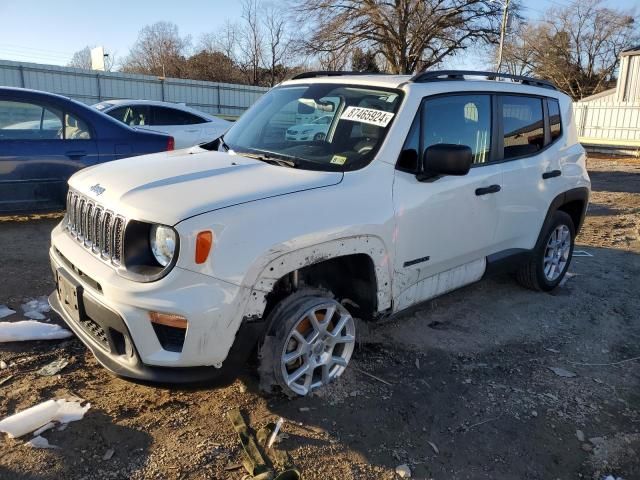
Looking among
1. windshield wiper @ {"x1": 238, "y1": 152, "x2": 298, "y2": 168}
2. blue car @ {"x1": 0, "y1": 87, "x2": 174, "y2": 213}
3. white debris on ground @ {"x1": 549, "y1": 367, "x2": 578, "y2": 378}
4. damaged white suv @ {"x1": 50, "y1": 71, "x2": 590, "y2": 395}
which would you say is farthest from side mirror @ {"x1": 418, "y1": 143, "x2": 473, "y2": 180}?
blue car @ {"x1": 0, "y1": 87, "x2": 174, "y2": 213}

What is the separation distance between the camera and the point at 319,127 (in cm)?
368

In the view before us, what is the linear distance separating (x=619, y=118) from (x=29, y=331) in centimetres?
2662

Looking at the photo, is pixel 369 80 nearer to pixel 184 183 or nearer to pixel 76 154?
pixel 184 183

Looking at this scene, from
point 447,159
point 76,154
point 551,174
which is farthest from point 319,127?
point 76,154

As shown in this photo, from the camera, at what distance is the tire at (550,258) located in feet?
16.4

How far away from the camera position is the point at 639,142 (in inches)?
881

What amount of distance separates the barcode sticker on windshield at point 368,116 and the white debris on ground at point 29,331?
2.48 metres

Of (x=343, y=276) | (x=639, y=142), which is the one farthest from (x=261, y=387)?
(x=639, y=142)

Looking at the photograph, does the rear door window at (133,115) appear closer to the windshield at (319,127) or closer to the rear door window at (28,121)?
the rear door window at (28,121)

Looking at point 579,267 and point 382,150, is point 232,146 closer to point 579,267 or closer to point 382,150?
point 382,150

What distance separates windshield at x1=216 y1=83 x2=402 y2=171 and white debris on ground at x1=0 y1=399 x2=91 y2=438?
184cm

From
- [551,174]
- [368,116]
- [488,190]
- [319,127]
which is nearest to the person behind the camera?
[368,116]

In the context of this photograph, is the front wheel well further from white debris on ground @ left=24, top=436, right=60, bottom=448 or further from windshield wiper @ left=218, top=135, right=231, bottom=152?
white debris on ground @ left=24, top=436, right=60, bottom=448

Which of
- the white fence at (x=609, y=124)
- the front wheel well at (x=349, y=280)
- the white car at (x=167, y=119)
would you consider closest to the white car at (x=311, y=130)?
the front wheel well at (x=349, y=280)
